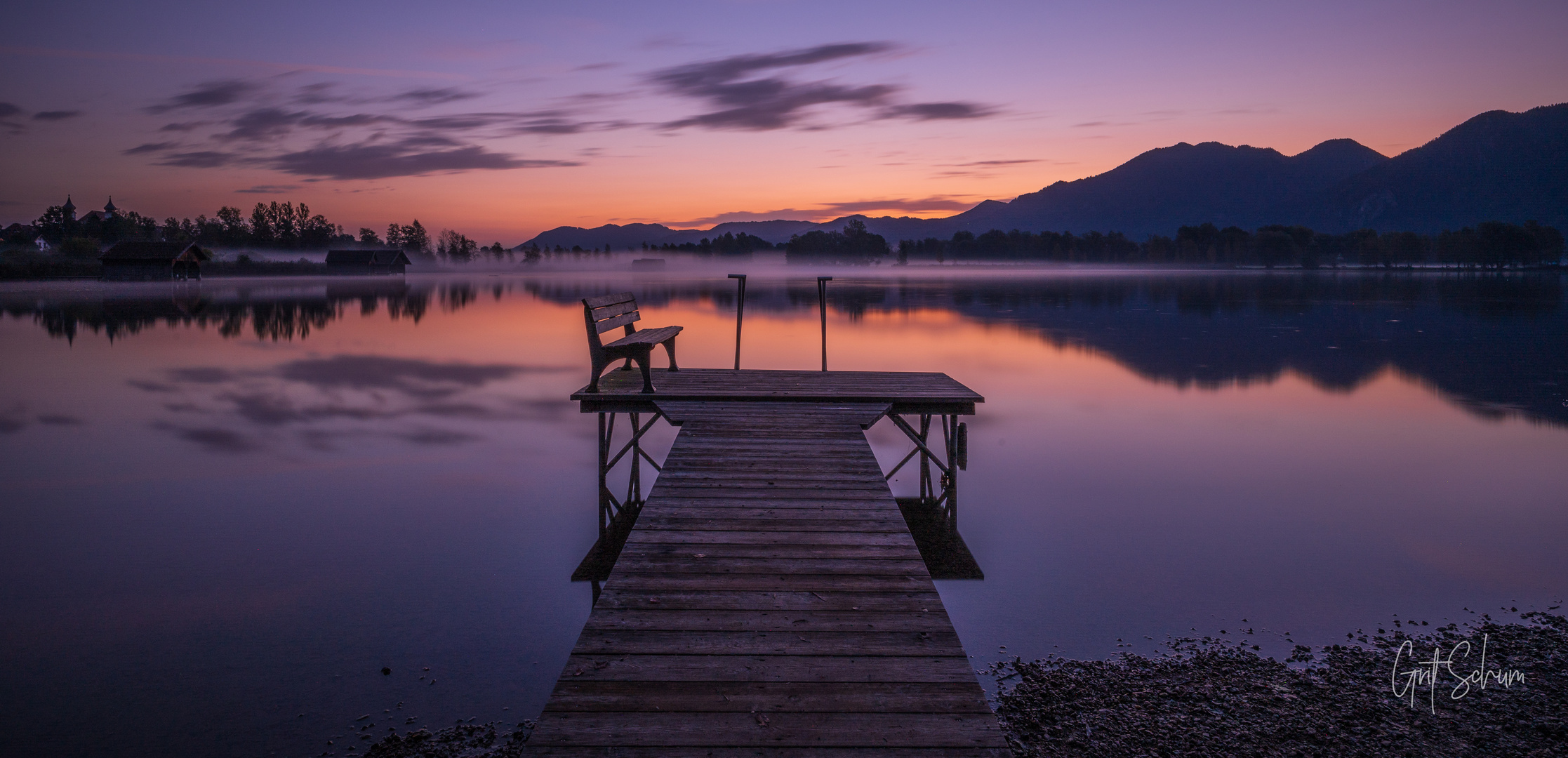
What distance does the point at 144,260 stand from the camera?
84938 millimetres

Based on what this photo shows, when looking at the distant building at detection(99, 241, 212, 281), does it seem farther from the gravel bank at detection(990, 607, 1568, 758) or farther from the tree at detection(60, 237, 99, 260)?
the gravel bank at detection(990, 607, 1568, 758)

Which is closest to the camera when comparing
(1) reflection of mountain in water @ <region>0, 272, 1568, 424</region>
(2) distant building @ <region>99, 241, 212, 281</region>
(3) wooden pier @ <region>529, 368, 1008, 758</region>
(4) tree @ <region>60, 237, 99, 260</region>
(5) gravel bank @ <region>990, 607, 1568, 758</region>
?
(3) wooden pier @ <region>529, 368, 1008, 758</region>

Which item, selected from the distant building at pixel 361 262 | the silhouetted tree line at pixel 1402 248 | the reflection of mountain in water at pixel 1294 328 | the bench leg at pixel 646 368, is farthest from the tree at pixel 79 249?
the silhouetted tree line at pixel 1402 248

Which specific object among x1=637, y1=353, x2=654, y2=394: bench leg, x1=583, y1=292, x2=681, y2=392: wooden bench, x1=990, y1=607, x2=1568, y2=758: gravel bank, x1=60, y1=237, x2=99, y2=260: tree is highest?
x1=60, y1=237, x2=99, y2=260: tree

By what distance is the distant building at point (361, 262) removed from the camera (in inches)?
4958

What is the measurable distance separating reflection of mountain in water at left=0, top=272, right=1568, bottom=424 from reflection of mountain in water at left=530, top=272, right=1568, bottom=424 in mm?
107

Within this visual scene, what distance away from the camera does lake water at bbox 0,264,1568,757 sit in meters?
6.46

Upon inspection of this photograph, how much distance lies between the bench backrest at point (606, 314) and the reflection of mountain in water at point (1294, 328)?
15226 millimetres

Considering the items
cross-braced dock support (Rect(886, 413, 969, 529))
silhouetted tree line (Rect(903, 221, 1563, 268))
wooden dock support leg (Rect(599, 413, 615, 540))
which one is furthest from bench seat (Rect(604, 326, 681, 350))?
silhouetted tree line (Rect(903, 221, 1563, 268))

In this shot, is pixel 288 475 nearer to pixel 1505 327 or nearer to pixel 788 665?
pixel 788 665

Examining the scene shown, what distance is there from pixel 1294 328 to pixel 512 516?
37009 millimetres

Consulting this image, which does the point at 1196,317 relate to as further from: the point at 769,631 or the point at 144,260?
the point at 144,260

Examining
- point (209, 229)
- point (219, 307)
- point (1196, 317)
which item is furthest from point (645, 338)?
point (209, 229)

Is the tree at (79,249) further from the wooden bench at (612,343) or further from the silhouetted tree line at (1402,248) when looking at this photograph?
the silhouetted tree line at (1402,248)
